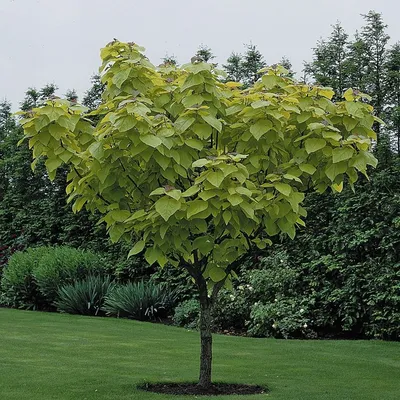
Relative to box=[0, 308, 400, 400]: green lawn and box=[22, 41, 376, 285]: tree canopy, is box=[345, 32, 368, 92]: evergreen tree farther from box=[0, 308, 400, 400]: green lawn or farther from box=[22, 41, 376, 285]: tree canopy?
box=[22, 41, 376, 285]: tree canopy

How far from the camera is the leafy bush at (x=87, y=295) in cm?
1458

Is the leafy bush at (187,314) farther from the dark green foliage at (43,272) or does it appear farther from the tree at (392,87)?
the tree at (392,87)

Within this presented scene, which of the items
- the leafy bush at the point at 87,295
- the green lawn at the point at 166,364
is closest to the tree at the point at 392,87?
the green lawn at the point at 166,364

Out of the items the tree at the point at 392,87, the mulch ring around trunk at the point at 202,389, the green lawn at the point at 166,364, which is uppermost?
the tree at the point at 392,87

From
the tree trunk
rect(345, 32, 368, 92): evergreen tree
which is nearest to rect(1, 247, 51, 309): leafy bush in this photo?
rect(345, 32, 368, 92): evergreen tree

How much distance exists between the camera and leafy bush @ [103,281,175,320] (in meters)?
13.7

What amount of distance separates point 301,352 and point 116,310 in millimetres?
5562

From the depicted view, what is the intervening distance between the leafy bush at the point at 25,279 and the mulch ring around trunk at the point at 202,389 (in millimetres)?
9562

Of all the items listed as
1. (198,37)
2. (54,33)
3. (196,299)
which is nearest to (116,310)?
(196,299)

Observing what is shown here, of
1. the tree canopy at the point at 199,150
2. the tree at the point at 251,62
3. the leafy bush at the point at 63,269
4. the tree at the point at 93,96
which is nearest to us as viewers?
the tree canopy at the point at 199,150

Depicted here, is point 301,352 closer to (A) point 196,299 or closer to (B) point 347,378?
(B) point 347,378

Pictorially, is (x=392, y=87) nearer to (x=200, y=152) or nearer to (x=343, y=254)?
(x=343, y=254)

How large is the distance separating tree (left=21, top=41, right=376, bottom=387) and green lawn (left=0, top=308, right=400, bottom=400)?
1029 mm

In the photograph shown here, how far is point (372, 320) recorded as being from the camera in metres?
10.8
